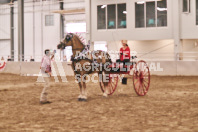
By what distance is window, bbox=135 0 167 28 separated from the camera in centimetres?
3189

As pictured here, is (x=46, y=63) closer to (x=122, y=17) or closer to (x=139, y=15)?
(x=139, y=15)

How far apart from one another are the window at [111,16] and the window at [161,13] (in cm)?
331

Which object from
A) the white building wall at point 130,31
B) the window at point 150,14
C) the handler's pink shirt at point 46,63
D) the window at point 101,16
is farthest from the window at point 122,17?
the handler's pink shirt at point 46,63

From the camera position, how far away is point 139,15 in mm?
33156

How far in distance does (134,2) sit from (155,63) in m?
8.67

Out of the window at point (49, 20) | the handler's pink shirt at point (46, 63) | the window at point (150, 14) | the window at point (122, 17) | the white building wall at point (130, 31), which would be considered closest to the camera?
the handler's pink shirt at point (46, 63)

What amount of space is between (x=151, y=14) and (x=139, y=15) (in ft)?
4.01

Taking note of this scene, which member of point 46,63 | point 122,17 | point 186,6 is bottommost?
point 46,63

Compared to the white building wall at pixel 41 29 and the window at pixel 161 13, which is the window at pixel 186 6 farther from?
the white building wall at pixel 41 29

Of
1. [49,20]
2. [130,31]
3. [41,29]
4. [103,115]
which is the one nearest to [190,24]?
[130,31]

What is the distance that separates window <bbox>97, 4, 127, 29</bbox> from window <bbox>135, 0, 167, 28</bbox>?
139cm

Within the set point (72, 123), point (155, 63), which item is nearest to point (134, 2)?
point (155, 63)

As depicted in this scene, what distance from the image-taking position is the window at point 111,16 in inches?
1340

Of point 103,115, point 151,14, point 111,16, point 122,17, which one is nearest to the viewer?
point 103,115
